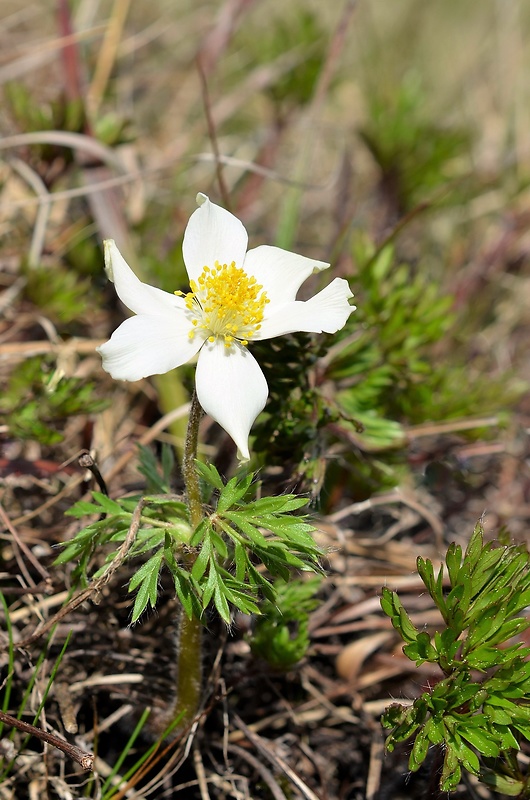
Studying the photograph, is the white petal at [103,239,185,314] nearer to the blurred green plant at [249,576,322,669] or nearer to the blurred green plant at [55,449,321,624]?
the blurred green plant at [55,449,321,624]

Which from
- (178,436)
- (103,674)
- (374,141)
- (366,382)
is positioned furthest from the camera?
(374,141)

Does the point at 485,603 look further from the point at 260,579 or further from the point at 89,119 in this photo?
the point at 89,119

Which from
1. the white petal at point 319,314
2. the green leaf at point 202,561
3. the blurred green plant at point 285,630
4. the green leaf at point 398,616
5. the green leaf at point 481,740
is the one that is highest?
the white petal at point 319,314

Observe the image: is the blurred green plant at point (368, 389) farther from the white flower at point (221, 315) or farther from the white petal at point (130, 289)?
the white petal at point (130, 289)

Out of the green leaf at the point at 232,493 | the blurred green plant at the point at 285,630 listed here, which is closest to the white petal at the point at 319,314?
the green leaf at the point at 232,493

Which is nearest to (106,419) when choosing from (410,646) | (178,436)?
(178,436)

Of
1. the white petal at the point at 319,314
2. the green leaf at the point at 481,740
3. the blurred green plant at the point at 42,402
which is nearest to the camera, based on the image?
the green leaf at the point at 481,740

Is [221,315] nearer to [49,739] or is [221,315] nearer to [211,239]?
[211,239]
